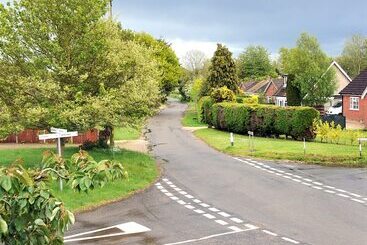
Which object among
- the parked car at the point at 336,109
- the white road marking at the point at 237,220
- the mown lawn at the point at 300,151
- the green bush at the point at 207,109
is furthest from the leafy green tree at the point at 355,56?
the white road marking at the point at 237,220

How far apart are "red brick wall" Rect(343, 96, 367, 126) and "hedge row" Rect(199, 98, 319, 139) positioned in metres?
13.8

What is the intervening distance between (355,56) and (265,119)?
67.1 m

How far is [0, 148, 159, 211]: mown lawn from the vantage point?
18.4 metres

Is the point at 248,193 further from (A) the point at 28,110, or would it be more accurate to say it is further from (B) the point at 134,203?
(A) the point at 28,110

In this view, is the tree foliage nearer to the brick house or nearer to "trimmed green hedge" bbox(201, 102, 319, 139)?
"trimmed green hedge" bbox(201, 102, 319, 139)

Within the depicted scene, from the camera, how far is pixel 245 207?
17.4m

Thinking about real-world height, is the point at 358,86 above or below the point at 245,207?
above

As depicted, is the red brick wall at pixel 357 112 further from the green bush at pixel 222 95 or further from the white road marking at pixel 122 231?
the white road marking at pixel 122 231

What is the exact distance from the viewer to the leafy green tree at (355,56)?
98.1 metres

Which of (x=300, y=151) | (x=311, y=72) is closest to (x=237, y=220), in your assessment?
(x=300, y=151)

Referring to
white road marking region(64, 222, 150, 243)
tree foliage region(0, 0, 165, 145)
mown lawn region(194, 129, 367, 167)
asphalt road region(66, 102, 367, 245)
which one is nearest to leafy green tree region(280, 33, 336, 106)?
mown lawn region(194, 129, 367, 167)

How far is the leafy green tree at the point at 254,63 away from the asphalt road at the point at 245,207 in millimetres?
89604

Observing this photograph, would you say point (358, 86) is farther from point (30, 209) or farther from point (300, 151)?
point (30, 209)

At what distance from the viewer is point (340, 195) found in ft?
62.0
